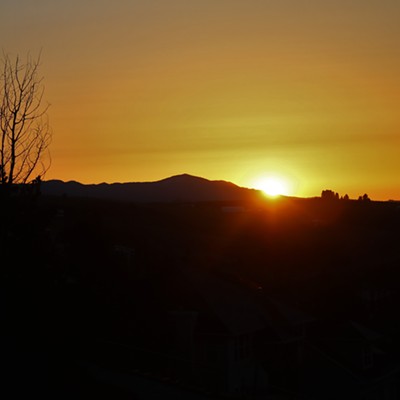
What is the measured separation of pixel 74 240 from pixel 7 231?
46.3 feet

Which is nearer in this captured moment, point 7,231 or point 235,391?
point 7,231

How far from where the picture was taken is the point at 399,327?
55.2m

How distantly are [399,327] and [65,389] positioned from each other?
42748 mm

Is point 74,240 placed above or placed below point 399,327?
above

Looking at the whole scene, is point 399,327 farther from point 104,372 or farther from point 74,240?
point 104,372

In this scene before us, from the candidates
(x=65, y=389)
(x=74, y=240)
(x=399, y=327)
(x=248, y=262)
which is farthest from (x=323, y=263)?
(x=65, y=389)

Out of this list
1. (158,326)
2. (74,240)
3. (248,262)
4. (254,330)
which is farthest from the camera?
(248,262)

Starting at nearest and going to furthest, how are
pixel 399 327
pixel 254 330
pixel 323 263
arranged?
pixel 254 330 < pixel 399 327 < pixel 323 263

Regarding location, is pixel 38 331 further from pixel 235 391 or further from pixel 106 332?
pixel 235 391

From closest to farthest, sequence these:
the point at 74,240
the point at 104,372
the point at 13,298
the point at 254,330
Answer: the point at 104,372
the point at 13,298
the point at 254,330
the point at 74,240

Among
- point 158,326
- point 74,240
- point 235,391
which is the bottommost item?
point 235,391

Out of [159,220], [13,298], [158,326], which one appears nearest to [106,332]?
[158,326]

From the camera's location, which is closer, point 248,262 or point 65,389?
point 65,389

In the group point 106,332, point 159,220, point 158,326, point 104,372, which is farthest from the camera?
point 159,220
